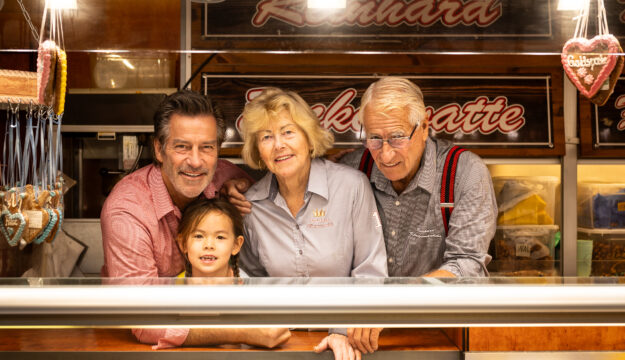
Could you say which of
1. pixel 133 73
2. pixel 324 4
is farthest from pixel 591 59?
pixel 133 73

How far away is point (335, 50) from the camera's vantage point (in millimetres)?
1541

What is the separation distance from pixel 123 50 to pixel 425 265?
1.20 m

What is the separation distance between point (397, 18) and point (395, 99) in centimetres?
33

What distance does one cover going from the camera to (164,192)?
180cm

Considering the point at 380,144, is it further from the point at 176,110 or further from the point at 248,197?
the point at 176,110

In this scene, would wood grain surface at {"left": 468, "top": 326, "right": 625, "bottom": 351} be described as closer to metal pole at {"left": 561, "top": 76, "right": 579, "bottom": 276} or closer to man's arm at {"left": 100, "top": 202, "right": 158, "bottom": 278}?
man's arm at {"left": 100, "top": 202, "right": 158, "bottom": 278}

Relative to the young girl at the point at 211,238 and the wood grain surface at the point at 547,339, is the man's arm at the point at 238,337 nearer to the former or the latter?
the wood grain surface at the point at 547,339

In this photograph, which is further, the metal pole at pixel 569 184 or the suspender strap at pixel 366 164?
the metal pole at pixel 569 184

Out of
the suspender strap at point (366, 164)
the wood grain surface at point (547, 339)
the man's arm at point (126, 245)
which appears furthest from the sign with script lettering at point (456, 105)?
the wood grain surface at point (547, 339)

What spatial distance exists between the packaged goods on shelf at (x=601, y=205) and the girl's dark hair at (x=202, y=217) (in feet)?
7.10

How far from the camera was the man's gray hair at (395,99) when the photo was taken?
6.06ft

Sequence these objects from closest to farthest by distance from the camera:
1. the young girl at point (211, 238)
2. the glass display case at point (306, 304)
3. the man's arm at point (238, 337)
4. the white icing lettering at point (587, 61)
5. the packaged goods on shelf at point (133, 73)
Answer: the glass display case at point (306, 304)
the man's arm at point (238, 337)
the white icing lettering at point (587, 61)
the young girl at point (211, 238)
the packaged goods on shelf at point (133, 73)

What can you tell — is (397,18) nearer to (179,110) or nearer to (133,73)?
(179,110)

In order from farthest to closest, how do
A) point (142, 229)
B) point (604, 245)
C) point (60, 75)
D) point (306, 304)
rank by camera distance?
point (604, 245), point (142, 229), point (60, 75), point (306, 304)
